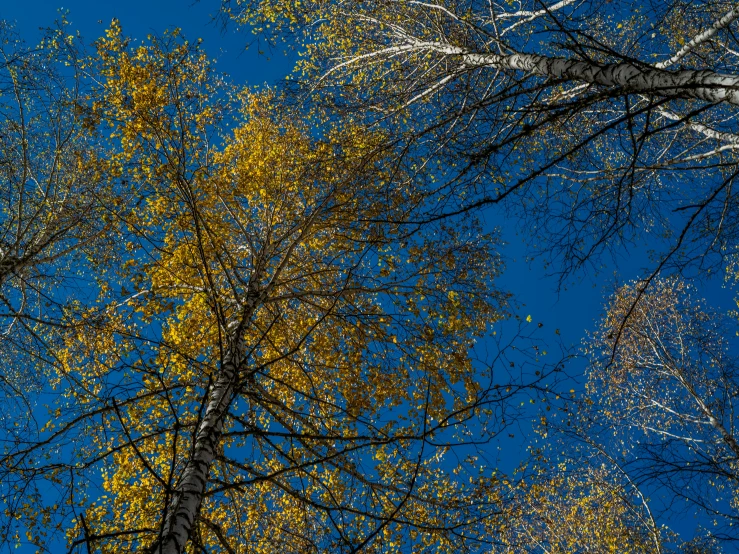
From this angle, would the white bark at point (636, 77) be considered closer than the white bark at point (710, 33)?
Yes

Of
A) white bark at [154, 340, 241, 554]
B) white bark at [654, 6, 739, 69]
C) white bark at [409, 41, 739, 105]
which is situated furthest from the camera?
white bark at [654, 6, 739, 69]

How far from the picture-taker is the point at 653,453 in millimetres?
4492

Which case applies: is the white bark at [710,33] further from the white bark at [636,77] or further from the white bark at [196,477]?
the white bark at [196,477]

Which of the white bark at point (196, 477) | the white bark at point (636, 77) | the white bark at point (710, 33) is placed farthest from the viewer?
the white bark at point (710, 33)

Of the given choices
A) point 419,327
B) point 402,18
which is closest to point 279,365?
point 419,327

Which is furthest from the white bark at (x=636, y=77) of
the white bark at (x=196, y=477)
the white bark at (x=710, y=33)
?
the white bark at (x=196, y=477)

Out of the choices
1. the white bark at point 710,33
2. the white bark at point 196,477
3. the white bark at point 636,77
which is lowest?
the white bark at point 196,477

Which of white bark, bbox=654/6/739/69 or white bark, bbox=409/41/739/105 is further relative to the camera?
white bark, bbox=654/6/739/69

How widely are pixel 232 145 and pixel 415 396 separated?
6547 millimetres

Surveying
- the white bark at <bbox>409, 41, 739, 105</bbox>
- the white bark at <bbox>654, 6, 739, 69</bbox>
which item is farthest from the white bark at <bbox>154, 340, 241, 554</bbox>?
the white bark at <bbox>654, 6, 739, 69</bbox>

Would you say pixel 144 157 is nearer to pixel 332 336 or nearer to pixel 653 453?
pixel 332 336

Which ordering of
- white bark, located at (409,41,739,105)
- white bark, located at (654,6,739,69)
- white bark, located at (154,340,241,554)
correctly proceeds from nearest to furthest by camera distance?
white bark, located at (154,340,241,554) < white bark, located at (409,41,739,105) < white bark, located at (654,6,739,69)

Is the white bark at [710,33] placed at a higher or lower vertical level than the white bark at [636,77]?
higher

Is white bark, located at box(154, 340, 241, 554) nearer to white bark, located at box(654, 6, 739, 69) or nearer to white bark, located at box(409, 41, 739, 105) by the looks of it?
white bark, located at box(409, 41, 739, 105)
